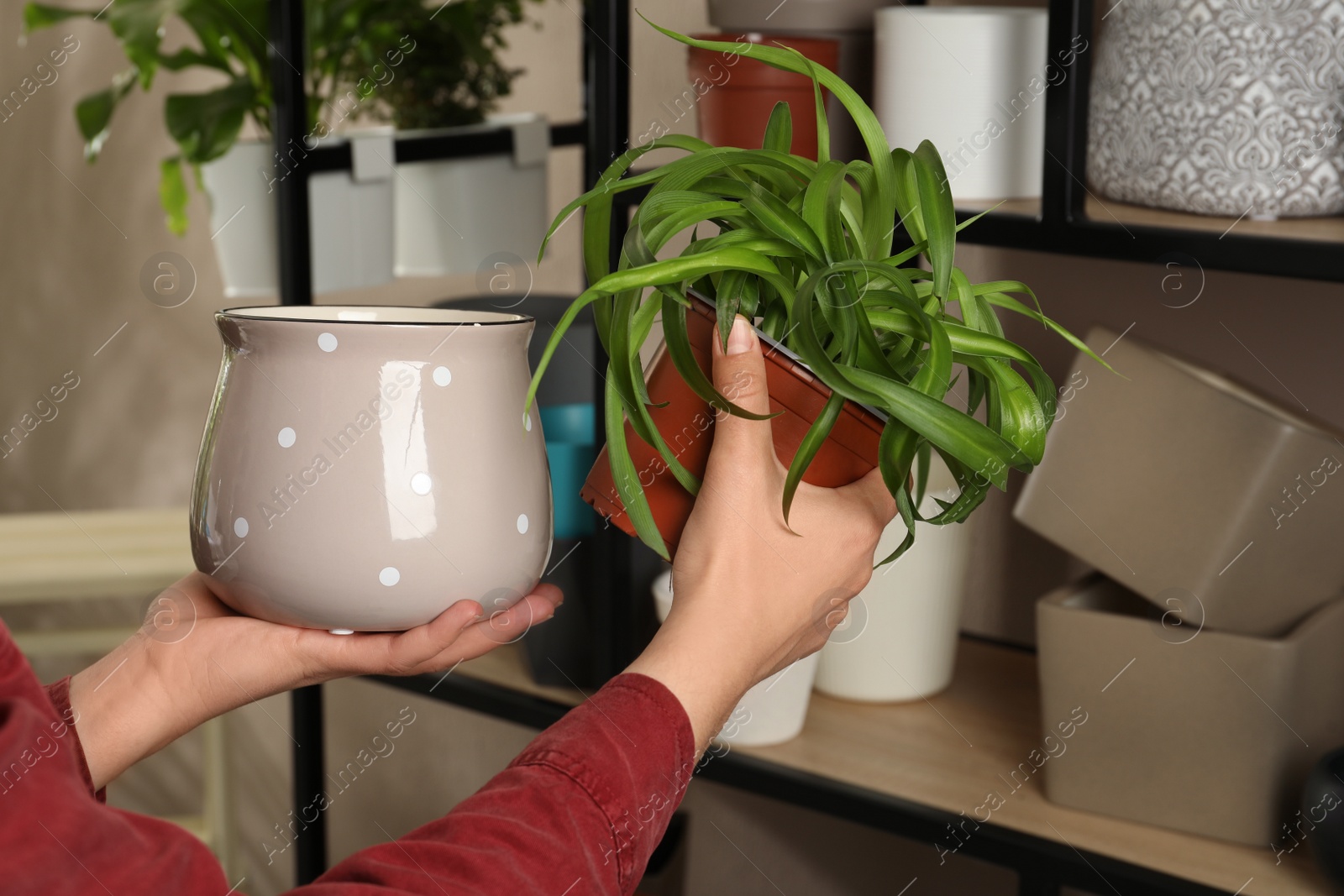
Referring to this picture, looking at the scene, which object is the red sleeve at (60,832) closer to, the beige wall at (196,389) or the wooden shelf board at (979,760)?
the wooden shelf board at (979,760)

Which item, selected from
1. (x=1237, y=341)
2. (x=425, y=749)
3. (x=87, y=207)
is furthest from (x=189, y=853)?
(x=87, y=207)

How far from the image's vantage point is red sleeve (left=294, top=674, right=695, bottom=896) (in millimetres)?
442

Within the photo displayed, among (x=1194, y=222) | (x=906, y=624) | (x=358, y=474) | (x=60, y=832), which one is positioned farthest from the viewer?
(x=906, y=624)

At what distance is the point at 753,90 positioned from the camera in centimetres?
90

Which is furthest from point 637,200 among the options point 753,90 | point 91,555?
point 91,555

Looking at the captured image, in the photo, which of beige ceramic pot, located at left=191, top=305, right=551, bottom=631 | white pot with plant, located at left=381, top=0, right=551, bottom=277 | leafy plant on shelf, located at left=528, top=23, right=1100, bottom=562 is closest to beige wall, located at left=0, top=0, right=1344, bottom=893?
white pot with plant, located at left=381, top=0, right=551, bottom=277

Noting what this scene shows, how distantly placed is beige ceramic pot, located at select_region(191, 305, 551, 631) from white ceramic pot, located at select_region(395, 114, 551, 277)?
0.88 m

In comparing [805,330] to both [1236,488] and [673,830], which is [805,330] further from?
[673,830]

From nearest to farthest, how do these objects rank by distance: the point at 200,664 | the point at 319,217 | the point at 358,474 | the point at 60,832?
1. the point at 60,832
2. the point at 358,474
3. the point at 200,664
4. the point at 319,217

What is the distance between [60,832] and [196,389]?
171cm

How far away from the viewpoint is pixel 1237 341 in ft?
3.34

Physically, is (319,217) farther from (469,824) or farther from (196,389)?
(469,824)

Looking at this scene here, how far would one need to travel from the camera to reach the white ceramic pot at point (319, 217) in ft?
4.29

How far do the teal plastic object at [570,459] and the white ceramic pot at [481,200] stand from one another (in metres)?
0.34
